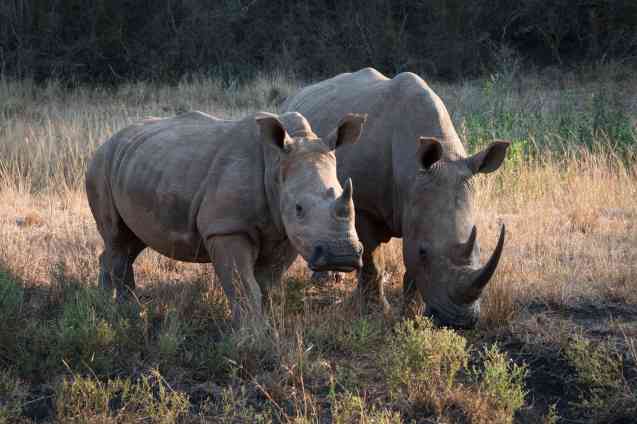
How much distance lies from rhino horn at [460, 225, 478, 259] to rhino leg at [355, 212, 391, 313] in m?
1.35

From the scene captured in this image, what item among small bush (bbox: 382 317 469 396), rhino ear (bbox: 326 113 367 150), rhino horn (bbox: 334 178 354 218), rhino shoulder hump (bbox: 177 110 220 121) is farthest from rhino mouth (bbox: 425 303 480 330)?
rhino shoulder hump (bbox: 177 110 220 121)

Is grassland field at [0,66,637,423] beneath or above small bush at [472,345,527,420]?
beneath

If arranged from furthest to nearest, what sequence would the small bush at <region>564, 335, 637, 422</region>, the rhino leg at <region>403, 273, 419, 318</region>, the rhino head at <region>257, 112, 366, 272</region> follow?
the rhino leg at <region>403, 273, 419, 318</region>
the rhino head at <region>257, 112, 366, 272</region>
the small bush at <region>564, 335, 637, 422</region>

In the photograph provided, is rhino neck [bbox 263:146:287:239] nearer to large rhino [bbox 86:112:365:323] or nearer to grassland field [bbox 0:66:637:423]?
large rhino [bbox 86:112:365:323]

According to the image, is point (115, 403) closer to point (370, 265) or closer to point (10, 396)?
point (10, 396)

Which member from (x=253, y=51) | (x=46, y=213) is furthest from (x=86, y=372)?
(x=253, y=51)

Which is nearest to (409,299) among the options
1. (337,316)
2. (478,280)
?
(337,316)

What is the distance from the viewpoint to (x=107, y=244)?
6.73m

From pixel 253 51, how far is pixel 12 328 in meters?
17.4

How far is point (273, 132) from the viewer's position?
5.44 metres

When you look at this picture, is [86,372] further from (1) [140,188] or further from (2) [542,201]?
(2) [542,201]

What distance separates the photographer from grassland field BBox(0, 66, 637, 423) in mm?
4723

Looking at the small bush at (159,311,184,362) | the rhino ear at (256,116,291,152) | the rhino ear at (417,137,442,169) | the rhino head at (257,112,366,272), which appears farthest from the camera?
the rhino ear at (417,137,442,169)

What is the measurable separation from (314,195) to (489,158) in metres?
1.29
